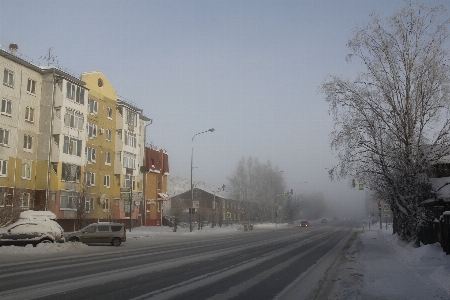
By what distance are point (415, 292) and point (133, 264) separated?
32.5 feet

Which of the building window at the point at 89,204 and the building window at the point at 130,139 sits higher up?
the building window at the point at 130,139

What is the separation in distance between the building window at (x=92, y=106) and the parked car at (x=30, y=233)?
25.4 metres

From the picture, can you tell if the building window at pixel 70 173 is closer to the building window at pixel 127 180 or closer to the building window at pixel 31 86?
the building window at pixel 31 86

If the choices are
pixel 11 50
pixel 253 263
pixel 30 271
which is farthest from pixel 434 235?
pixel 11 50

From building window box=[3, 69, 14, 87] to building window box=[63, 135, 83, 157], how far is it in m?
7.17

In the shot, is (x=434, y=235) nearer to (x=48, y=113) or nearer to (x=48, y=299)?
(x=48, y=299)

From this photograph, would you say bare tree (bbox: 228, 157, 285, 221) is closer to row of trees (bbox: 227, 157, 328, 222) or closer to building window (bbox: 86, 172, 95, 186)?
row of trees (bbox: 227, 157, 328, 222)

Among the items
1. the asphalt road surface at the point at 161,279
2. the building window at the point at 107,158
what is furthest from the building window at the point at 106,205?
the asphalt road surface at the point at 161,279

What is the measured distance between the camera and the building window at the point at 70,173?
42256mm

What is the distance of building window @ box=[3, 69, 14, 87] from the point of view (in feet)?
121

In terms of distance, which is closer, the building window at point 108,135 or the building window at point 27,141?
the building window at point 27,141

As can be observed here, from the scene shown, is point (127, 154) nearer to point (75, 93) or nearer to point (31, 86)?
point (75, 93)

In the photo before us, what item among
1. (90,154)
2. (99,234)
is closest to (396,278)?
(99,234)

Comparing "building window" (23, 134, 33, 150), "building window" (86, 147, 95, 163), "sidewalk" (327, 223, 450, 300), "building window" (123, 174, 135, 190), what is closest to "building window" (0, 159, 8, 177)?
"building window" (23, 134, 33, 150)
